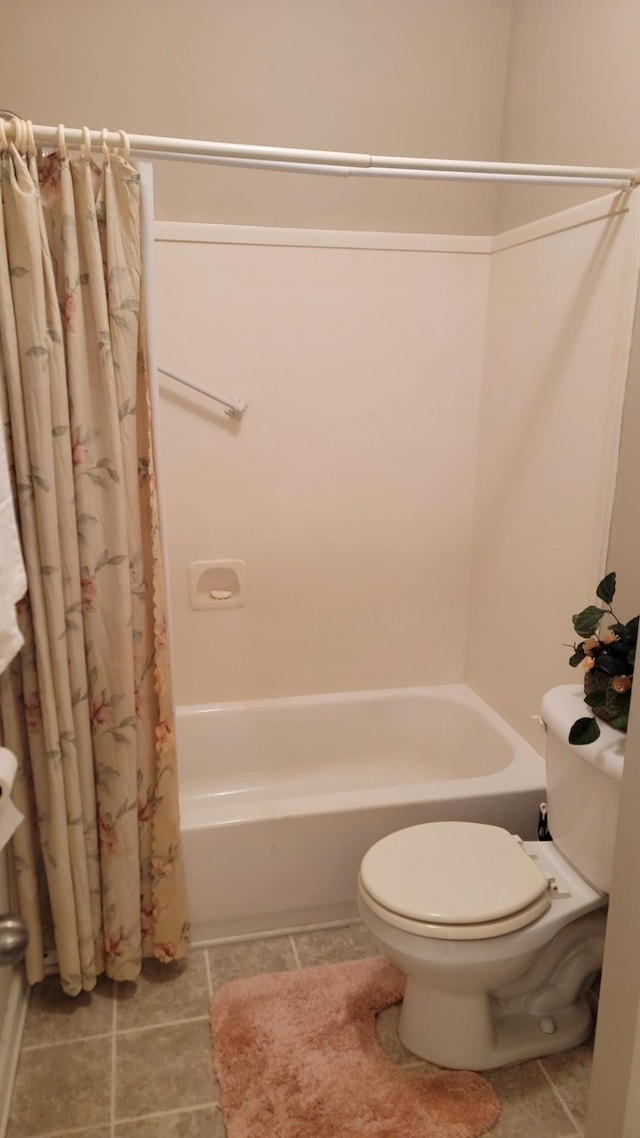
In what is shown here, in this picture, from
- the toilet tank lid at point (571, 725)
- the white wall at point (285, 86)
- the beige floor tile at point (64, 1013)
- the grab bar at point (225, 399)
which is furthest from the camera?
the grab bar at point (225, 399)

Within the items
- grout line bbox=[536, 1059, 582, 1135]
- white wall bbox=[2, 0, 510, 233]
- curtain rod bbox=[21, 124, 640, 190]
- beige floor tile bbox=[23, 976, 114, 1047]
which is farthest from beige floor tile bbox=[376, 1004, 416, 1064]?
white wall bbox=[2, 0, 510, 233]

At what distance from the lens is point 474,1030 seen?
1565 mm

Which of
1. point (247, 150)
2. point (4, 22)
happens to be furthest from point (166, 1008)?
point (4, 22)

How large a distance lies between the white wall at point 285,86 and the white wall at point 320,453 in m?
0.12

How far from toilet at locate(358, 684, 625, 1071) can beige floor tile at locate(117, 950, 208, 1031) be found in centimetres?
50

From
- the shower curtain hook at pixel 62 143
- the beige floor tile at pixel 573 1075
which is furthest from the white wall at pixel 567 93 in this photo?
the beige floor tile at pixel 573 1075

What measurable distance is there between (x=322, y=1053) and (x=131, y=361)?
59.7 inches

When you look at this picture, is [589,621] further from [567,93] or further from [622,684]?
[567,93]

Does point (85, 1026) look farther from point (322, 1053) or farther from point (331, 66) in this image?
point (331, 66)

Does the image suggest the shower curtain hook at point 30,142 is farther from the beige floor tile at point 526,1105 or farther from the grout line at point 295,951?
the beige floor tile at point 526,1105

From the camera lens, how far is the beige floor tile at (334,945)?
6.19ft

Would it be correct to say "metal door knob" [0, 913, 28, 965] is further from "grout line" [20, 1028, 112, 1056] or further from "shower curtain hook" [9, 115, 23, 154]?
"shower curtain hook" [9, 115, 23, 154]

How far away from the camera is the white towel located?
1.12m

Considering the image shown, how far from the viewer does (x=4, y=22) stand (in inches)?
75.4
